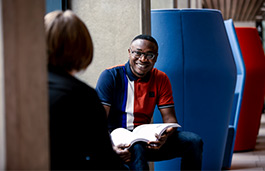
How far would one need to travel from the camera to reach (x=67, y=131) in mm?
1228

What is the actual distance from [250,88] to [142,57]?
295 centimetres

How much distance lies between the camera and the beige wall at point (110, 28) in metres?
3.13

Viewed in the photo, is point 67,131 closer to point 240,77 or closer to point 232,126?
point 232,126

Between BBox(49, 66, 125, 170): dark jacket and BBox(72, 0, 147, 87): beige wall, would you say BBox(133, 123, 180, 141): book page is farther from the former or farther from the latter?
BBox(72, 0, 147, 87): beige wall

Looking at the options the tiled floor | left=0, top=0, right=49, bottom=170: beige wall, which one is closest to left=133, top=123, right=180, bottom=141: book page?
left=0, top=0, right=49, bottom=170: beige wall

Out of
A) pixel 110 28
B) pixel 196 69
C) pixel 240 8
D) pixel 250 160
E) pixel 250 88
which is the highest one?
pixel 240 8

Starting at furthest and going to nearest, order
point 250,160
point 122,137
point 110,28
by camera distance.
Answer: point 250,160
point 110,28
point 122,137

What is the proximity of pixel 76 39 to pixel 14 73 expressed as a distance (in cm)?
38

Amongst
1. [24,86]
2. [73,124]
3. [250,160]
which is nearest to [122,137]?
[73,124]

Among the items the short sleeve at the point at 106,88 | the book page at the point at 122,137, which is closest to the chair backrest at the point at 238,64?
the short sleeve at the point at 106,88

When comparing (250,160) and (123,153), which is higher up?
(123,153)

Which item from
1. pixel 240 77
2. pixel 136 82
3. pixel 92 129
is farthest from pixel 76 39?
pixel 240 77

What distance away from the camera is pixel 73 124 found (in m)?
1.23

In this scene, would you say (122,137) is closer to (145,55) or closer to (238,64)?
(145,55)
